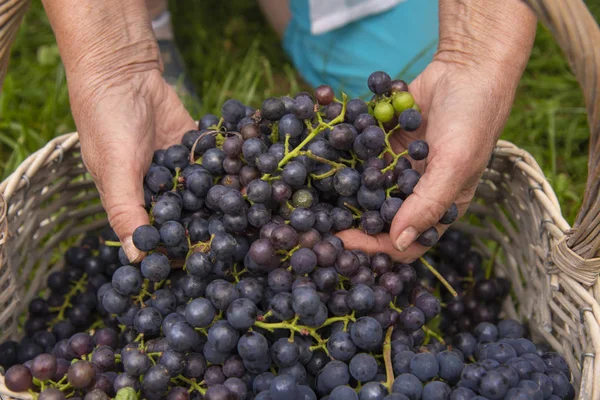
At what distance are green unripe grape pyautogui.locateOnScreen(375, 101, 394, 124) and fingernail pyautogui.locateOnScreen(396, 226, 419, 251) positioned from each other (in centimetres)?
31

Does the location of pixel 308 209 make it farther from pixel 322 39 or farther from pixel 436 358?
pixel 322 39

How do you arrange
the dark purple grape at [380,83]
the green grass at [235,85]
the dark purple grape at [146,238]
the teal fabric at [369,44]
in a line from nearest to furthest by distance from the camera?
the dark purple grape at [146,238]
the dark purple grape at [380,83]
the green grass at [235,85]
the teal fabric at [369,44]

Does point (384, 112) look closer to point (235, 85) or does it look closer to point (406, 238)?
point (406, 238)

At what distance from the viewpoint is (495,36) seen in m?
1.57

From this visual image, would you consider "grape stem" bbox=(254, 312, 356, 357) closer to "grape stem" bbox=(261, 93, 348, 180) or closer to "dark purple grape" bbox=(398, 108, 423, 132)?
"grape stem" bbox=(261, 93, 348, 180)

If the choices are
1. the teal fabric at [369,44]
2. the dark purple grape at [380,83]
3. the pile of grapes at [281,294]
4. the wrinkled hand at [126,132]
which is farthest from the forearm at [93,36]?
the teal fabric at [369,44]

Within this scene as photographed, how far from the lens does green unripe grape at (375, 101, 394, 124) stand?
1484mm

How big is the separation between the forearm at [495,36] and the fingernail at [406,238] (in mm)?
496

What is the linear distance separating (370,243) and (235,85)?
5.72 feet

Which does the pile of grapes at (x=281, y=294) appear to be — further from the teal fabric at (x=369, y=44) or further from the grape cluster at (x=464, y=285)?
the teal fabric at (x=369, y=44)

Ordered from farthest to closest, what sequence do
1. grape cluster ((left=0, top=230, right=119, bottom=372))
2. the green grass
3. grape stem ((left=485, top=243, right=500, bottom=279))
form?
the green grass
grape stem ((left=485, top=243, right=500, bottom=279))
grape cluster ((left=0, top=230, right=119, bottom=372))

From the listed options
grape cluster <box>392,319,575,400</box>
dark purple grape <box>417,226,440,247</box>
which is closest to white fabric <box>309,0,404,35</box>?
dark purple grape <box>417,226,440,247</box>

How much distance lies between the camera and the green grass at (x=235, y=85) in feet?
8.45

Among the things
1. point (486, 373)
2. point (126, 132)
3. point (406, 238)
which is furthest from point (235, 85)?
point (486, 373)
